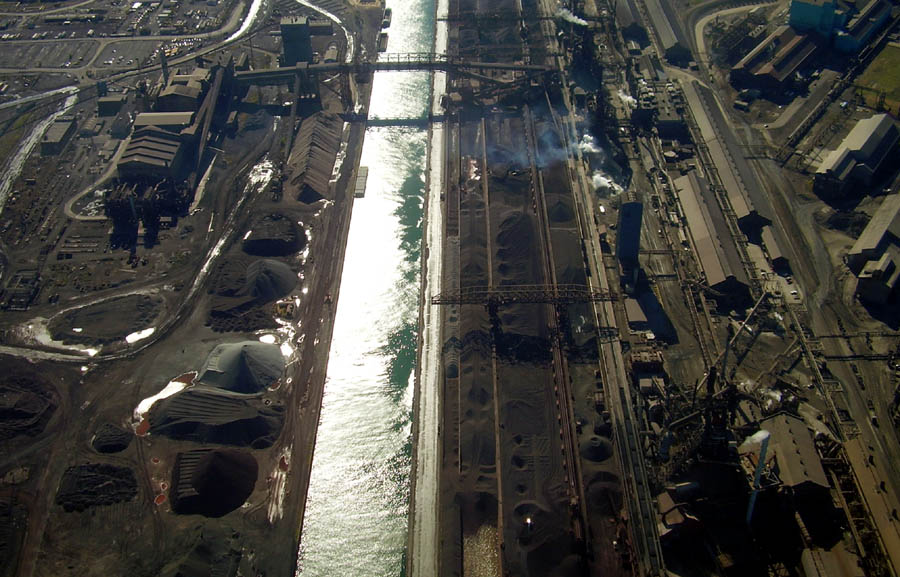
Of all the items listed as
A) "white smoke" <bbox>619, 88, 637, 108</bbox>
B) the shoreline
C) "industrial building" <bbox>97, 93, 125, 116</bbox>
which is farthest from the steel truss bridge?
"industrial building" <bbox>97, 93, 125, 116</bbox>

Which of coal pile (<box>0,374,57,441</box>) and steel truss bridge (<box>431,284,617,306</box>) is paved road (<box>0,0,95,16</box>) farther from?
steel truss bridge (<box>431,284,617,306</box>)

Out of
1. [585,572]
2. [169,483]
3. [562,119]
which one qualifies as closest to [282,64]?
[562,119]

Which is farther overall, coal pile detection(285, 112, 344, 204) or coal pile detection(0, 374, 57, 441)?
coal pile detection(285, 112, 344, 204)

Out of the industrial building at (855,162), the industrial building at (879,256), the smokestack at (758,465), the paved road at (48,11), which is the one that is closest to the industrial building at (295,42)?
the paved road at (48,11)

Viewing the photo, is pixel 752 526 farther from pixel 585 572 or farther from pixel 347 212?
pixel 347 212

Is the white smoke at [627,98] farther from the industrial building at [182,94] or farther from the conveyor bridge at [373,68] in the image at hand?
the industrial building at [182,94]
